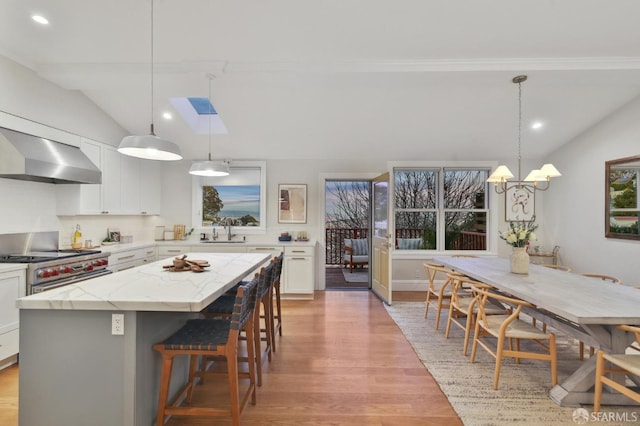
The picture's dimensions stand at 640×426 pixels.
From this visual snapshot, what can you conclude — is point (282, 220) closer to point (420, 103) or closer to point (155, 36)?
point (420, 103)

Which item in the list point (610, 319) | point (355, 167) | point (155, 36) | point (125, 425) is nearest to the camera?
point (125, 425)

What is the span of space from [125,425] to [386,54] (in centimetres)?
346

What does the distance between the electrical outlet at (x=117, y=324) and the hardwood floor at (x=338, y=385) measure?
81cm

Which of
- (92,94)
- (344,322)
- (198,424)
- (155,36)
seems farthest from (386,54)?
(92,94)

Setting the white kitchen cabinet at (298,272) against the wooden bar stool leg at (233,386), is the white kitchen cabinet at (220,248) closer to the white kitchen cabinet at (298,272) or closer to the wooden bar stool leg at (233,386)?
the white kitchen cabinet at (298,272)

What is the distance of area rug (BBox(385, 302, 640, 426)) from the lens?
2043 millimetres

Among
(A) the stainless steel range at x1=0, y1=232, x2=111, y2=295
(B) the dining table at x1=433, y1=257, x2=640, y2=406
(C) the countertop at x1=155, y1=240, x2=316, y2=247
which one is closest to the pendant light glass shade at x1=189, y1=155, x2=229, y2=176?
(A) the stainless steel range at x1=0, y1=232, x2=111, y2=295

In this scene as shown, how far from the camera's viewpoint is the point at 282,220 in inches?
212

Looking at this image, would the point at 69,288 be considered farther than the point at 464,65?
No

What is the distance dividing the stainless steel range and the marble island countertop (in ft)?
3.57

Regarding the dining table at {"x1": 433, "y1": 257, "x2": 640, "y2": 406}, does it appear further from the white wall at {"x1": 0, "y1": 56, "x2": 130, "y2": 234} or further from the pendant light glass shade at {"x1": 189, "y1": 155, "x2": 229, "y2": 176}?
the white wall at {"x1": 0, "y1": 56, "x2": 130, "y2": 234}

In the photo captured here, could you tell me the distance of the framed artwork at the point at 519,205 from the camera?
5299 millimetres

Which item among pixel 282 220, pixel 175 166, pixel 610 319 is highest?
pixel 175 166

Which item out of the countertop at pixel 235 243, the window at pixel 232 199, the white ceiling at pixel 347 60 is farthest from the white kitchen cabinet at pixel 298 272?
the white ceiling at pixel 347 60
